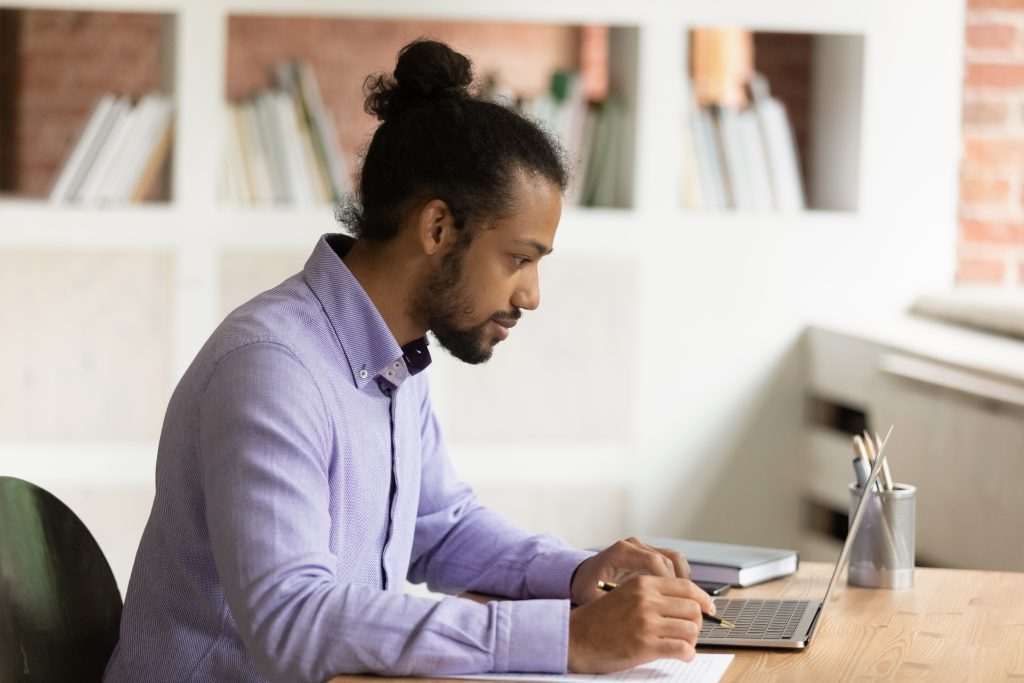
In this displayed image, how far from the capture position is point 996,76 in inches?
147

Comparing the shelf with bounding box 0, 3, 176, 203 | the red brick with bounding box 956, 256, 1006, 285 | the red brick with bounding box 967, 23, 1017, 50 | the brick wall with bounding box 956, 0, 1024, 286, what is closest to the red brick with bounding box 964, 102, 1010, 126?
the brick wall with bounding box 956, 0, 1024, 286

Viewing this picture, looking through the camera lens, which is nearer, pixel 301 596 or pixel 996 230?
pixel 301 596

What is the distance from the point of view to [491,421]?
3541 millimetres

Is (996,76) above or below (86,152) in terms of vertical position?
above

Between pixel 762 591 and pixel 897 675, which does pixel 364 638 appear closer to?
pixel 897 675

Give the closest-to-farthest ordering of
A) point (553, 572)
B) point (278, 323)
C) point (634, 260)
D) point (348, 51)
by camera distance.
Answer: point (278, 323) → point (553, 572) → point (634, 260) → point (348, 51)

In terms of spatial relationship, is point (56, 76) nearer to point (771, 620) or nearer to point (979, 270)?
point (979, 270)

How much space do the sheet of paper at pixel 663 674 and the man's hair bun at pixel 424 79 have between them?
2.21 feet

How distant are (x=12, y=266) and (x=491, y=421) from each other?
3.93ft

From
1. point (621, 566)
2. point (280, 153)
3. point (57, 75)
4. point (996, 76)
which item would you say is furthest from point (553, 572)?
point (57, 75)

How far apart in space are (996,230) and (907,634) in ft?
8.07

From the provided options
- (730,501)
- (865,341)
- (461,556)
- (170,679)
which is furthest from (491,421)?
(170,679)

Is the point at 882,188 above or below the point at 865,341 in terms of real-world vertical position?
above

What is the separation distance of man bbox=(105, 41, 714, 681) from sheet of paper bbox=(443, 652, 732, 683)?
0.02 meters
